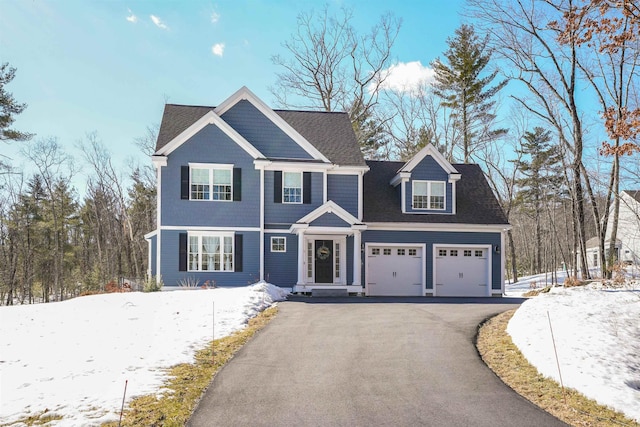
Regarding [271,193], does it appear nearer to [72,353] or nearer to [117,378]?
[72,353]

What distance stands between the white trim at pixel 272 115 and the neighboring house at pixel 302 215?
0.13 feet

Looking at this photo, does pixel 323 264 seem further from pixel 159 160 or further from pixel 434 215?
pixel 159 160

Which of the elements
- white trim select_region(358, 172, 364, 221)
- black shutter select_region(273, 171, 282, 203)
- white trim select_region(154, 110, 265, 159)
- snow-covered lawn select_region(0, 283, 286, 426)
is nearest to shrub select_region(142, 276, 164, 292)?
snow-covered lawn select_region(0, 283, 286, 426)

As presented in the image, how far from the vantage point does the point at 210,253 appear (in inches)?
803

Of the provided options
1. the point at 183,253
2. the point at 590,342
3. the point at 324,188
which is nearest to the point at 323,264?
the point at 324,188

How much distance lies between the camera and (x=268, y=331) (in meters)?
12.0

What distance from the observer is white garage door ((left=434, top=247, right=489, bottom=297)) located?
874 inches

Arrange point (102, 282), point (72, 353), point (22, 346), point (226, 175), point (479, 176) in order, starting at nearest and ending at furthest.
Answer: point (72, 353), point (22, 346), point (226, 175), point (479, 176), point (102, 282)

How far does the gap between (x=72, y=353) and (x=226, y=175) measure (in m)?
12.1

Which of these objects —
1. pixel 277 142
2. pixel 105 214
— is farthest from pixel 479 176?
pixel 105 214

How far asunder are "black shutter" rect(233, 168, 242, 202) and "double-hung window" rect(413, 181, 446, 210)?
7.38m

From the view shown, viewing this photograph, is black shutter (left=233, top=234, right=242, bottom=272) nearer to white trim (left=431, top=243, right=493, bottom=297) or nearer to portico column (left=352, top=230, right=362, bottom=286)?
portico column (left=352, top=230, right=362, bottom=286)

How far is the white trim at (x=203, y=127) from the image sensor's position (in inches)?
803

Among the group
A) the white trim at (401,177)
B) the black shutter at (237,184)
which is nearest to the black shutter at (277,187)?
the black shutter at (237,184)
